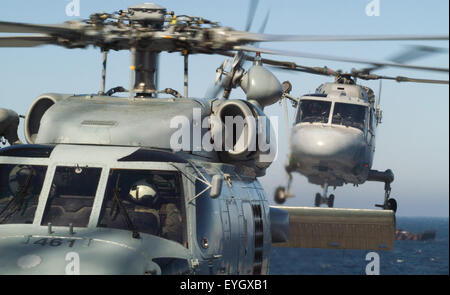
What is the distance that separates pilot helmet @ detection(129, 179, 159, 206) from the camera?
8.68 m

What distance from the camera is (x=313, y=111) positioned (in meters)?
Result: 24.2

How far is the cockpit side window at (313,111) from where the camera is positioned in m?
23.9

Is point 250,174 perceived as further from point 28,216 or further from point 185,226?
point 28,216

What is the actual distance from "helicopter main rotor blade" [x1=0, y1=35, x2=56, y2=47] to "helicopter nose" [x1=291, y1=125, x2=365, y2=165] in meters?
12.6

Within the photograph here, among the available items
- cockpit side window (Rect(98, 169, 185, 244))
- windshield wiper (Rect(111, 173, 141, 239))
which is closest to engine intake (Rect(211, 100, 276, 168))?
cockpit side window (Rect(98, 169, 185, 244))

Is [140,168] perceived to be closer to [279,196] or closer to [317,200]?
[279,196]

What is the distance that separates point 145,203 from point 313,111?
629 inches

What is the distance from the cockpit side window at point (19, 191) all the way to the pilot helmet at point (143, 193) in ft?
3.14

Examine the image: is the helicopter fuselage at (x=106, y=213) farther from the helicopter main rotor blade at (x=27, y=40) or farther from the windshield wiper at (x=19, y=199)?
the helicopter main rotor blade at (x=27, y=40)

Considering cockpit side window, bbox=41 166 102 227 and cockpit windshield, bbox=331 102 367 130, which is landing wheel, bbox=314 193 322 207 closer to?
cockpit windshield, bbox=331 102 367 130

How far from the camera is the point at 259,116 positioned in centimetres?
1049

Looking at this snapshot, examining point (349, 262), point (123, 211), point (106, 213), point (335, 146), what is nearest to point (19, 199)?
point (106, 213)
